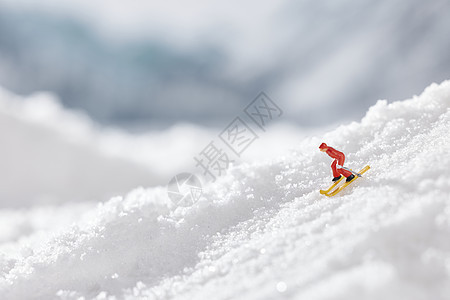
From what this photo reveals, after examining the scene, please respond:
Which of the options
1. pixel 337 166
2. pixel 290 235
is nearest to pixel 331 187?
pixel 337 166

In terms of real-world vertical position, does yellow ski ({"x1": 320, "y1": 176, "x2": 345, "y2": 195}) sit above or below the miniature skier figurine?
below

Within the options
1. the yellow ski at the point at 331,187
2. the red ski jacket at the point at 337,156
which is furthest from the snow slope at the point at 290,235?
the red ski jacket at the point at 337,156

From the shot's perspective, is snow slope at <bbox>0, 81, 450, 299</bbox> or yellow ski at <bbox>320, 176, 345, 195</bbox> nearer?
snow slope at <bbox>0, 81, 450, 299</bbox>

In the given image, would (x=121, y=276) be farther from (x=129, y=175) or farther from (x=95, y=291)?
(x=129, y=175)

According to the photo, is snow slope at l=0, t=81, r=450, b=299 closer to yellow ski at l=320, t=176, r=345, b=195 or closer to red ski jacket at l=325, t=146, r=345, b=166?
yellow ski at l=320, t=176, r=345, b=195

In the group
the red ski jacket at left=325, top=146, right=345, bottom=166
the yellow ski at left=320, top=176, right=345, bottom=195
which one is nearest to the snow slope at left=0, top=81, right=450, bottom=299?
the yellow ski at left=320, top=176, right=345, bottom=195

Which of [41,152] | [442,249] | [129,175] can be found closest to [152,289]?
[442,249]

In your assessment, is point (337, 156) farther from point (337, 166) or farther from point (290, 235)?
point (290, 235)

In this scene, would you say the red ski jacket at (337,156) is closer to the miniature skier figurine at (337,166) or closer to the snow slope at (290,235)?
the miniature skier figurine at (337,166)

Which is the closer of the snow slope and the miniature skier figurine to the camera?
the snow slope

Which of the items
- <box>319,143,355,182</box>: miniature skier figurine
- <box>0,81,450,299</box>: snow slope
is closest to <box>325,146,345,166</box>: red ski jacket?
<box>319,143,355,182</box>: miniature skier figurine
